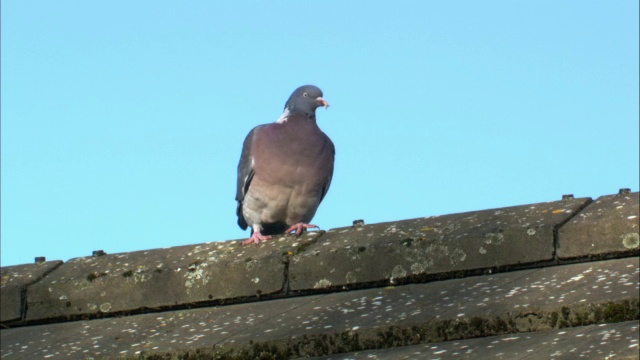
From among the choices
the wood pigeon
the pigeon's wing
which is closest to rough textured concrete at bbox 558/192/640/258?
the wood pigeon

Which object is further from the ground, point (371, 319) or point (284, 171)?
point (284, 171)

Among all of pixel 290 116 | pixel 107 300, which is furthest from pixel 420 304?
pixel 290 116

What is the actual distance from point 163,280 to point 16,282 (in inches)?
21.8

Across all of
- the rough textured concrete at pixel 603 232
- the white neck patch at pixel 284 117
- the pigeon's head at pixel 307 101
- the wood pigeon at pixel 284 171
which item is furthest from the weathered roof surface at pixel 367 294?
the pigeon's head at pixel 307 101

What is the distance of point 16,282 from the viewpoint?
14.5 ft

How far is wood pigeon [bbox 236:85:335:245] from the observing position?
6.50m

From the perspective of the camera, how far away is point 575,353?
117 inches

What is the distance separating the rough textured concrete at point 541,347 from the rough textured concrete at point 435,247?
48 cm

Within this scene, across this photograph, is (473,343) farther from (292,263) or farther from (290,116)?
(290,116)

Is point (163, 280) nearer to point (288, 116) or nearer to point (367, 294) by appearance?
point (367, 294)

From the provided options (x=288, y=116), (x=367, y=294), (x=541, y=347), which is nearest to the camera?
(x=541, y=347)

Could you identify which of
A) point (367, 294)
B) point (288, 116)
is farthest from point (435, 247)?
point (288, 116)

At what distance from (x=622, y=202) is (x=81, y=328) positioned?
1.63 m

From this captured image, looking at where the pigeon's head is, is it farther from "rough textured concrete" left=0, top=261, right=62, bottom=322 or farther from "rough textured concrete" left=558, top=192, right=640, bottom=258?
"rough textured concrete" left=558, top=192, right=640, bottom=258
